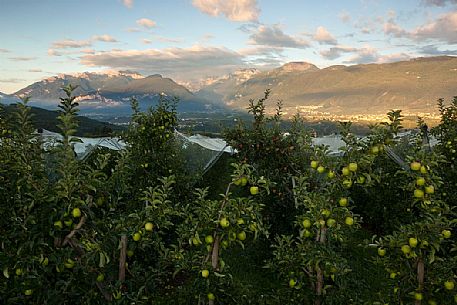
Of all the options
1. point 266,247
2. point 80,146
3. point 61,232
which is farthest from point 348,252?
point 80,146

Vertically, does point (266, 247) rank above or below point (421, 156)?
below

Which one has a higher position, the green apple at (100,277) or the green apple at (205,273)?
the green apple at (100,277)

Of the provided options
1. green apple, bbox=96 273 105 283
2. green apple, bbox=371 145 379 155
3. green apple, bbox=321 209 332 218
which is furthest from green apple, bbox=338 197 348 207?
green apple, bbox=96 273 105 283

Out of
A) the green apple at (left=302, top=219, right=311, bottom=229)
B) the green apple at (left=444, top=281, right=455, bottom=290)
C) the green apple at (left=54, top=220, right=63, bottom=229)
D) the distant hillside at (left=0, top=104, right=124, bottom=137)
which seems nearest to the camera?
the green apple at (left=54, top=220, right=63, bottom=229)

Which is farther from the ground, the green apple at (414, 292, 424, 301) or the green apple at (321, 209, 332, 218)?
the green apple at (321, 209, 332, 218)

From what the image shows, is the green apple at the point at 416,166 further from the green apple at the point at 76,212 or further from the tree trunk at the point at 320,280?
the green apple at the point at 76,212

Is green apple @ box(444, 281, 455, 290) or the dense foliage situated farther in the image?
green apple @ box(444, 281, 455, 290)

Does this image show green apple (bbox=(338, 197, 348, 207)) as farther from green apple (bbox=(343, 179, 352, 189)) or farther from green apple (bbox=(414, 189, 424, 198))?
green apple (bbox=(414, 189, 424, 198))

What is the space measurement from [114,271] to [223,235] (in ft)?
3.76

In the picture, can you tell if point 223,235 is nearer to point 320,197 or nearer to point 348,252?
point 320,197

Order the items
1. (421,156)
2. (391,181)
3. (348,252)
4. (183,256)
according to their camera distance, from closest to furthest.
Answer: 1. (421,156)
2. (183,256)
3. (348,252)
4. (391,181)

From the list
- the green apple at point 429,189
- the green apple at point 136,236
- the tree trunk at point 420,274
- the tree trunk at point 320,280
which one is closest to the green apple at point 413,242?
the tree trunk at point 420,274

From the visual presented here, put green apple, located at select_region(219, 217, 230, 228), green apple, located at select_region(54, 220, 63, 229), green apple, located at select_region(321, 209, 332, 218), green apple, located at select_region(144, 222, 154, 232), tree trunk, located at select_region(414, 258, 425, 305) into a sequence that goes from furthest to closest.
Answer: green apple, located at select_region(321, 209, 332, 218) < tree trunk, located at select_region(414, 258, 425, 305) < green apple, located at select_region(219, 217, 230, 228) < green apple, located at select_region(144, 222, 154, 232) < green apple, located at select_region(54, 220, 63, 229)

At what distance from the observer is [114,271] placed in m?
3.57
